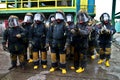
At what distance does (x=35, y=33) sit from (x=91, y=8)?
7.75 m

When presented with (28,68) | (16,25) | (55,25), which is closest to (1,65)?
(28,68)

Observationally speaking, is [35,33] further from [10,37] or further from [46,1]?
[46,1]

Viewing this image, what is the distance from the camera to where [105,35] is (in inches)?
327

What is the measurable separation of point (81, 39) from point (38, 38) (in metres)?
1.35

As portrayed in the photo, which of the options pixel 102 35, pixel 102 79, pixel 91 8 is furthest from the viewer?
pixel 91 8

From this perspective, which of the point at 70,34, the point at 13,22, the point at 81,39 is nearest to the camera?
the point at 70,34

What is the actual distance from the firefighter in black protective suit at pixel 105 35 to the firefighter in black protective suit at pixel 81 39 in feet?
3.11

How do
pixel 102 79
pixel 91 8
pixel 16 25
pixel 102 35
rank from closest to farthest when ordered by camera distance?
1. pixel 102 79
2. pixel 16 25
3. pixel 102 35
4. pixel 91 8

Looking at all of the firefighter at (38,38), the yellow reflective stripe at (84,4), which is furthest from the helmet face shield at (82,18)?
the yellow reflective stripe at (84,4)

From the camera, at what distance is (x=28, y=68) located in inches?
315

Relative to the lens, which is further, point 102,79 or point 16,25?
point 16,25

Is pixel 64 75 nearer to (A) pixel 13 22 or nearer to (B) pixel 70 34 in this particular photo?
(B) pixel 70 34

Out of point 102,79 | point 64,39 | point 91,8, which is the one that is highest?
point 91,8

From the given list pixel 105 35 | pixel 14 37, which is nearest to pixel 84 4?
pixel 105 35
